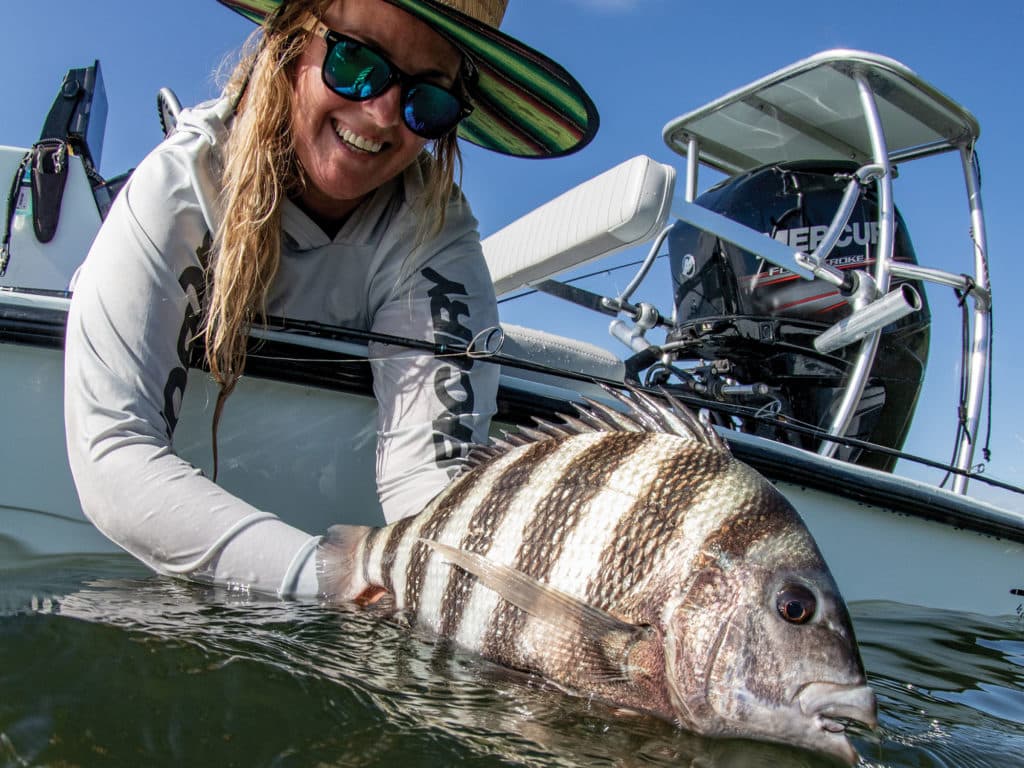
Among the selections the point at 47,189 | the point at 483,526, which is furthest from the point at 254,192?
the point at 47,189

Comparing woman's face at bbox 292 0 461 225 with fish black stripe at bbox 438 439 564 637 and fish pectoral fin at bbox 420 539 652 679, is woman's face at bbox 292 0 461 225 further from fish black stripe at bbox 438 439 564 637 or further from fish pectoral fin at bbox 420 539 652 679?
fish pectoral fin at bbox 420 539 652 679

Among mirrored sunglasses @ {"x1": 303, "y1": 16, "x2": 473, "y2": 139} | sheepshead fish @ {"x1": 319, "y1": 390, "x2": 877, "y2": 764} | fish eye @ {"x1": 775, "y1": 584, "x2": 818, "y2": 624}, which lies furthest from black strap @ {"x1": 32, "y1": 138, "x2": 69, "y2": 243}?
fish eye @ {"x1": 775, "y1": 584, "x2": 818, "y2": 624}

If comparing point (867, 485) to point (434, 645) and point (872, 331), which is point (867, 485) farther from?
point (434, 645)

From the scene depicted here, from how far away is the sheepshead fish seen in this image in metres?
1.29

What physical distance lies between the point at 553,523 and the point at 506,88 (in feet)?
4.33

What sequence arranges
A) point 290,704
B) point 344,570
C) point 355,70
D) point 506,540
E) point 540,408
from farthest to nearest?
point 540,408, point 355,70, point 344,570, point 506,540, point 290,704

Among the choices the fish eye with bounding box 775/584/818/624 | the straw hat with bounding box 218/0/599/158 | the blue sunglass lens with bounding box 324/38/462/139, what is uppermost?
the straw hat with bounding box 218/0/599/158

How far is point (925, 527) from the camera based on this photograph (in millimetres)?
3381

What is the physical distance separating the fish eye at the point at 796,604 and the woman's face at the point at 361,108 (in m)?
1.41

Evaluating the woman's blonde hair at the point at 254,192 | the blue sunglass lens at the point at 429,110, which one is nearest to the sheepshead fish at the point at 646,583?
the woman's blonde hair at the point at 254,192

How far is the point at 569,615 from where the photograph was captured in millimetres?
1395

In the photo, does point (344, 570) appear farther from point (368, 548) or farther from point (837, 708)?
point (837, 708)

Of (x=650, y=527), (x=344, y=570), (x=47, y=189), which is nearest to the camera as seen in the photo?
(x=650, y=527)

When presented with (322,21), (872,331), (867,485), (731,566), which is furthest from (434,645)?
(872,331)
